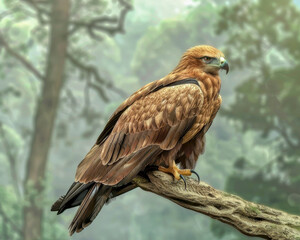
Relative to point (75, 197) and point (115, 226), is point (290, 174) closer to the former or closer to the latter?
point (75, 197)

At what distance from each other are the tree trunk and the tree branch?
1104 centimetres

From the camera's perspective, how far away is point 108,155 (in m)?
3.00

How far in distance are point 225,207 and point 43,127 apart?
11.1m

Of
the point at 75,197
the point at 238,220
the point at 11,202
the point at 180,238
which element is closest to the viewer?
the point at 75,197

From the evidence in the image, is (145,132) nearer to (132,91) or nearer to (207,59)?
(207,59)

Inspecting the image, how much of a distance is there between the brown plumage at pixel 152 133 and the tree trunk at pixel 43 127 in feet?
35.8

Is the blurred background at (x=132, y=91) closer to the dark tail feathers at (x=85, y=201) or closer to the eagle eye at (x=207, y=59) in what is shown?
the eagle eye at (x=207, y=59)

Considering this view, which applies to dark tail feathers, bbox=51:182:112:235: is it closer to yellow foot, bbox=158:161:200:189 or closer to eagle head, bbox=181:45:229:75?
yellow foot, bbox=158:161:200:189

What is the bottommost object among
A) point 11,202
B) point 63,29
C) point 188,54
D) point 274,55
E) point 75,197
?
point 75,197

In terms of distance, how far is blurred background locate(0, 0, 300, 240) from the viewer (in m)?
13.8

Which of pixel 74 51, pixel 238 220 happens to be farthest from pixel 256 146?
pixel 238 220

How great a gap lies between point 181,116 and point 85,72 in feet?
39.3

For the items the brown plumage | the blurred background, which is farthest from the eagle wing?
the blurred background

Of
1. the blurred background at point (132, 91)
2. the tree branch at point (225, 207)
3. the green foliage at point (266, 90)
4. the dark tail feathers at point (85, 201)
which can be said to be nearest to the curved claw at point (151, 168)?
the tree branch at point (225, 207)
